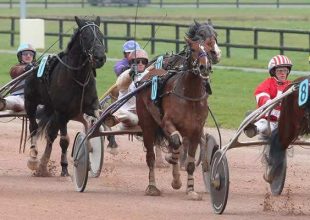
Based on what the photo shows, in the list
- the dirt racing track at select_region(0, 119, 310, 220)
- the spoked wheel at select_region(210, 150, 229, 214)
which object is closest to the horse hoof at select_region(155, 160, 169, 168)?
the dirt racing track at select_region(0, 119, 310, 220)

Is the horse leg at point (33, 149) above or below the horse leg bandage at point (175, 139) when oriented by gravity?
below

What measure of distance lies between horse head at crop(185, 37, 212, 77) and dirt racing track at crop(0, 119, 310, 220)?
1248 millimetres

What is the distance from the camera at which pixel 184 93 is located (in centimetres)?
1175

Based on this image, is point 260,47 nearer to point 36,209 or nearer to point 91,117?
point 91,117

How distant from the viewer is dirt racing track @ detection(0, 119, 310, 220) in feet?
34.7

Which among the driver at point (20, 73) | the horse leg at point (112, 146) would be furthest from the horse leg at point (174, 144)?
the driver at point (20, 73)

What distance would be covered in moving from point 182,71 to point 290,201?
5.43 ft

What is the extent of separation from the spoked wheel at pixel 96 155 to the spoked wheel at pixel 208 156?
1.47m

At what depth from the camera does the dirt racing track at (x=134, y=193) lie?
10578 mm

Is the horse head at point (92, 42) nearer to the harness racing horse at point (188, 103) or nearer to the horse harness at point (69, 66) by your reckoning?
the horse harness at point (69, 66)

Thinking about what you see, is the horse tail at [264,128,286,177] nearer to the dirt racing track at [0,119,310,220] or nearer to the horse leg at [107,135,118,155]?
the dirt racing track at [0,119,310,220]

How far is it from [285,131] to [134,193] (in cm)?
198

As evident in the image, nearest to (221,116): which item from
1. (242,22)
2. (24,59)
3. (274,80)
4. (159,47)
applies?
(24,59)

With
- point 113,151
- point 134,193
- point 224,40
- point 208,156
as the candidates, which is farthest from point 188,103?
point 224,40
